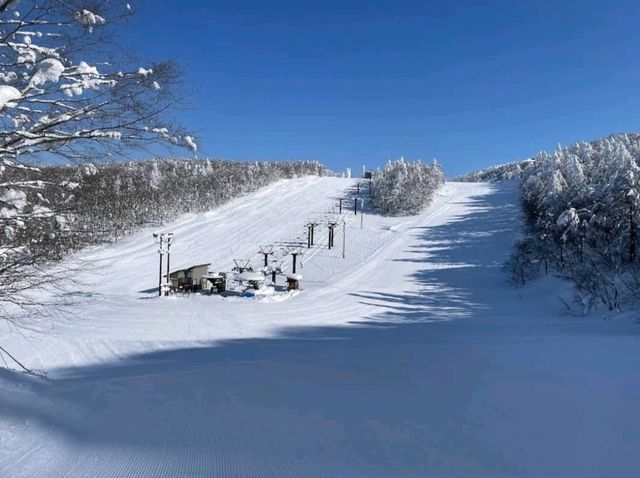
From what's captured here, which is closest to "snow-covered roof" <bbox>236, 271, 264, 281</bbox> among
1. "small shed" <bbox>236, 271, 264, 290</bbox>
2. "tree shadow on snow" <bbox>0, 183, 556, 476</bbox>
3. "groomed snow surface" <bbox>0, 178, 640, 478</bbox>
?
"small shed" <bbox>236, 271, 264, 290</bbox>

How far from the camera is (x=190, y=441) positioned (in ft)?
12.4

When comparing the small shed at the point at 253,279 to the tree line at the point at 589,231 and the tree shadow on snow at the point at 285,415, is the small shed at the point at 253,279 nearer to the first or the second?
the tree line at the point at 589,231

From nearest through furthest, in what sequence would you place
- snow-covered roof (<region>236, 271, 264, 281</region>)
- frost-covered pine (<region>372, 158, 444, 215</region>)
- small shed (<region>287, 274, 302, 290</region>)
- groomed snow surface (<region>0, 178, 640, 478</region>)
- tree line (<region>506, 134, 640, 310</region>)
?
groomed snow surface (<region>0, 178, 640, 478</region>), tree line (<region>506, 134, 640, 310</region>), snow-covered roof (<region>236, 271, 264, 281</region>), small shed (<region>287, 274, 302, 290</region>), frost-covered pine (<region>372, 158, 444, 215</region>)

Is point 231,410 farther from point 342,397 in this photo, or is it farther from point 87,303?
point 87,303

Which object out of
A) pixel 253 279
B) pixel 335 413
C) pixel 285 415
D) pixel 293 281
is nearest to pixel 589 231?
pixel 293 281

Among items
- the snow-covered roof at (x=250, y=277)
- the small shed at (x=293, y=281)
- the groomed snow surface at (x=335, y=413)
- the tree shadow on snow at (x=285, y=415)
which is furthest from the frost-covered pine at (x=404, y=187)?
the tree shadow on snow at (x=285, y=415)

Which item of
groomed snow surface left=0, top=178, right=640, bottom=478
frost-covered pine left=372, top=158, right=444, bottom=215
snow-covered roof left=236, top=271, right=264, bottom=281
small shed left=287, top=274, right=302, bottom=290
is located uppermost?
frost-covered pine left=372, top=158, right=444, bottom=215

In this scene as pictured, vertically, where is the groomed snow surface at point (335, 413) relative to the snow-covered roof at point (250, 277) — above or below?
above

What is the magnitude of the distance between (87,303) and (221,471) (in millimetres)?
20025

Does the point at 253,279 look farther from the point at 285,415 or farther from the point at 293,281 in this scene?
the point at 285,415

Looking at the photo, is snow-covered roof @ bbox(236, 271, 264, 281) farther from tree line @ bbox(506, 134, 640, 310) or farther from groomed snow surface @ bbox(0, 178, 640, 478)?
tree line @ bbox(506, 134, 640, 310)

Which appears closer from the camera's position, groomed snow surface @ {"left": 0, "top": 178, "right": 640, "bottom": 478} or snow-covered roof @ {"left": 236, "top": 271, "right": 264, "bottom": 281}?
groomed snow surface @ {"left": 0, "top": 178, "right": 640, "bottom": 478}

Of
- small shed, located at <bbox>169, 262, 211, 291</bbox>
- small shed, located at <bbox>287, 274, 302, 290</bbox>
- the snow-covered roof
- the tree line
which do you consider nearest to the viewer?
the tree line

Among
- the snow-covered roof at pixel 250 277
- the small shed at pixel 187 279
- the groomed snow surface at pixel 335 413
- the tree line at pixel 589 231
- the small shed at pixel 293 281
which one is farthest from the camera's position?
the small shed at pixel 293 281
